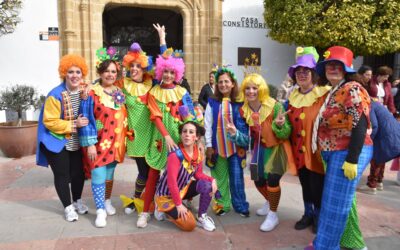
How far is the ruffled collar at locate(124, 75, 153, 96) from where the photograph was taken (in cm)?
345

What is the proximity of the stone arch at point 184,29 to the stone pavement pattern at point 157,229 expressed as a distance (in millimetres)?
5205

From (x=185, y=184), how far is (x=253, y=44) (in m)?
7.42

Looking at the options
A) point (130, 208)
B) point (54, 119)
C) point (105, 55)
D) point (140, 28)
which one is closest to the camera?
point (54, 119)

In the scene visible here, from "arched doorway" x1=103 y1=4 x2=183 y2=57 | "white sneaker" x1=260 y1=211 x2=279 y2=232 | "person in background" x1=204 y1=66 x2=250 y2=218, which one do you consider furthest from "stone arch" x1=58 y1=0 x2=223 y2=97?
"white sneaker" x1=260 y1=211 x2=279 y2=232

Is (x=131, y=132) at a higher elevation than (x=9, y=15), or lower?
lower

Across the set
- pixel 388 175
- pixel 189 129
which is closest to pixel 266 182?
pixel 189 129

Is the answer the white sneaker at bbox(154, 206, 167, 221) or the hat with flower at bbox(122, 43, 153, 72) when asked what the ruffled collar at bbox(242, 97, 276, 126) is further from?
the white sneaker at bbox(154, 206, 167, 221)

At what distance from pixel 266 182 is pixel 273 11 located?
→ 20.7ft

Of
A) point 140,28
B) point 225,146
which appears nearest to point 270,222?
point 225,146

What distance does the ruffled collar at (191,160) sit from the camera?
3.22 meters

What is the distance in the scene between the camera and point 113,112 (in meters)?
3.36

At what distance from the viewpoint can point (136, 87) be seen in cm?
347

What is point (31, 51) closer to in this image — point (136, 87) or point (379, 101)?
point (136, 87)

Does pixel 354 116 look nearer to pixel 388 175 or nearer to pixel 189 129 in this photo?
pixel 189 129
